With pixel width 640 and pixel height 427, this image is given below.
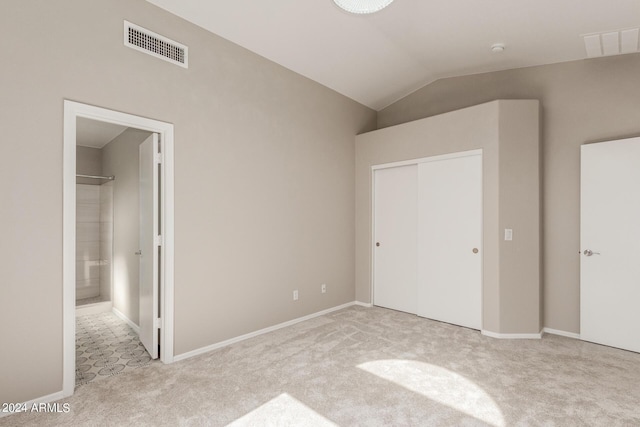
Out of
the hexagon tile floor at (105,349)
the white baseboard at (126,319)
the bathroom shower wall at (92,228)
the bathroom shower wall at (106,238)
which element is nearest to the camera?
the hexagon tile floor at (105,349)

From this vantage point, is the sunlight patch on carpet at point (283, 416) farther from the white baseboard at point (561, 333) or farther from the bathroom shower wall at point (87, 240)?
the bathroom shower wall at point (87, 240)

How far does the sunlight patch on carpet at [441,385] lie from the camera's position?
2207 mm

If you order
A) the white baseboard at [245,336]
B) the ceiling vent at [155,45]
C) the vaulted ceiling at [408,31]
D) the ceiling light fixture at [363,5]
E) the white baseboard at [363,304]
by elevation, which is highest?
the vaulted ceiling at [408,31]

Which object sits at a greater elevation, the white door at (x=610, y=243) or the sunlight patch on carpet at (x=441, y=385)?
the white door at (x=610, y=243)

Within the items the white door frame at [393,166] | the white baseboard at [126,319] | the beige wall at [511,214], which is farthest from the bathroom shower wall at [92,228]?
the beige wall at [511,214]

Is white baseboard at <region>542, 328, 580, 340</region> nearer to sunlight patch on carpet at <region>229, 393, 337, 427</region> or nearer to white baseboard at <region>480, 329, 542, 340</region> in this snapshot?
white baseboard at <region>480, 329, 542, 340</region>

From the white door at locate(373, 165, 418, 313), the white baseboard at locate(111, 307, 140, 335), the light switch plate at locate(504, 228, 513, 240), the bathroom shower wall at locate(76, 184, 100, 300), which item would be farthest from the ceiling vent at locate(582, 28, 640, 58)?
the bathroom shower wall at locate(76, 184, 100, 300)

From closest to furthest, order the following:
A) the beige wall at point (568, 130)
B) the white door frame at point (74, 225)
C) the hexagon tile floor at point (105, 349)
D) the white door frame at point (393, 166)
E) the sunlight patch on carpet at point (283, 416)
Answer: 1. the sunlight patch on carpet at point (283, 416)
2. the white door frame at point (74, 225)
3. the hexagon tile floor at point (105, 349)
4. the beige wall at point (568, 130)
5. the white door frame at point (393, 166)

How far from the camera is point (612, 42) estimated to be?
3234mm

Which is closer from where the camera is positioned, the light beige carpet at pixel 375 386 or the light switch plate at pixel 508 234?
the light beige carpet at pixel 375 386

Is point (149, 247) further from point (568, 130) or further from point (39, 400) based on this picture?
point (568, 130)

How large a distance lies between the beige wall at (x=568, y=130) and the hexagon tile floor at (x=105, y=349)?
4.30 metres

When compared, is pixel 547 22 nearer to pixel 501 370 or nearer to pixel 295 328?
pixel 501 370

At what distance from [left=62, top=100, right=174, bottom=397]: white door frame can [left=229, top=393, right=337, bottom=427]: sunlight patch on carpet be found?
116 cm
